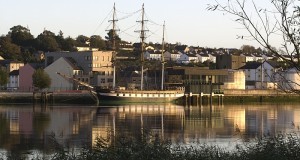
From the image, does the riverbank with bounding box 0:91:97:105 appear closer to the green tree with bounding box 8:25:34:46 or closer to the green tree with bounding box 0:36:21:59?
the green tree with bounding box 0:36:21:59

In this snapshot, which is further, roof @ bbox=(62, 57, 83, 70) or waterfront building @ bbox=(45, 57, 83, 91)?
roof @ bbox=(62, 57, 83, 70)

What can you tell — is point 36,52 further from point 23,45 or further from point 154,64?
point 154,64

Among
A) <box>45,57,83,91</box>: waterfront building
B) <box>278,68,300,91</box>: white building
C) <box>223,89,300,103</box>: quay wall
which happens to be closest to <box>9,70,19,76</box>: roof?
<box>45,57,83,91</box>: waterfront building

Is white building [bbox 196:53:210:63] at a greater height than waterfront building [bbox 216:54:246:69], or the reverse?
white building [bbox 196:53:210:63]

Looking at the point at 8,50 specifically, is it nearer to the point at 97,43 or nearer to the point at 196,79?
the point at 97,43

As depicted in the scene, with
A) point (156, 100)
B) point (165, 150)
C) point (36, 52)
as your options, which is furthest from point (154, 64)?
point (165, 150)

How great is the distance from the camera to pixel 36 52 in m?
144

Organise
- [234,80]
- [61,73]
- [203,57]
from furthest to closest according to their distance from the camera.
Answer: [203,57] < [234,80] < [61,73]

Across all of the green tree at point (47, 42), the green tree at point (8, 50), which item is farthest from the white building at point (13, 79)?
the green tree at point (47, 42)

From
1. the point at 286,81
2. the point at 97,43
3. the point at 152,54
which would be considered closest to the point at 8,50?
the point at 97,43

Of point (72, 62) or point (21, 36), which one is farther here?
point (21, 36)

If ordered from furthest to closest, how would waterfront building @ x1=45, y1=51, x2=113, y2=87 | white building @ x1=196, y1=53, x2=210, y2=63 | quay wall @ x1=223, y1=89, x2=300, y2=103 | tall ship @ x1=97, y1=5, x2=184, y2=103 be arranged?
white building @ x1=196, y1=53, x2=210, y2=63, waterfront building @ x1=45, y1=51, x2=113, y2=87, quay wall @ x1=223, y1=89, x2=300, y2=103, tall ship @ x1=97, y1=5, x2=184, y2=103

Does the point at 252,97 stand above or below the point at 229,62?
below

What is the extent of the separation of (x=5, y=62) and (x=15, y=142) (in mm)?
96511
